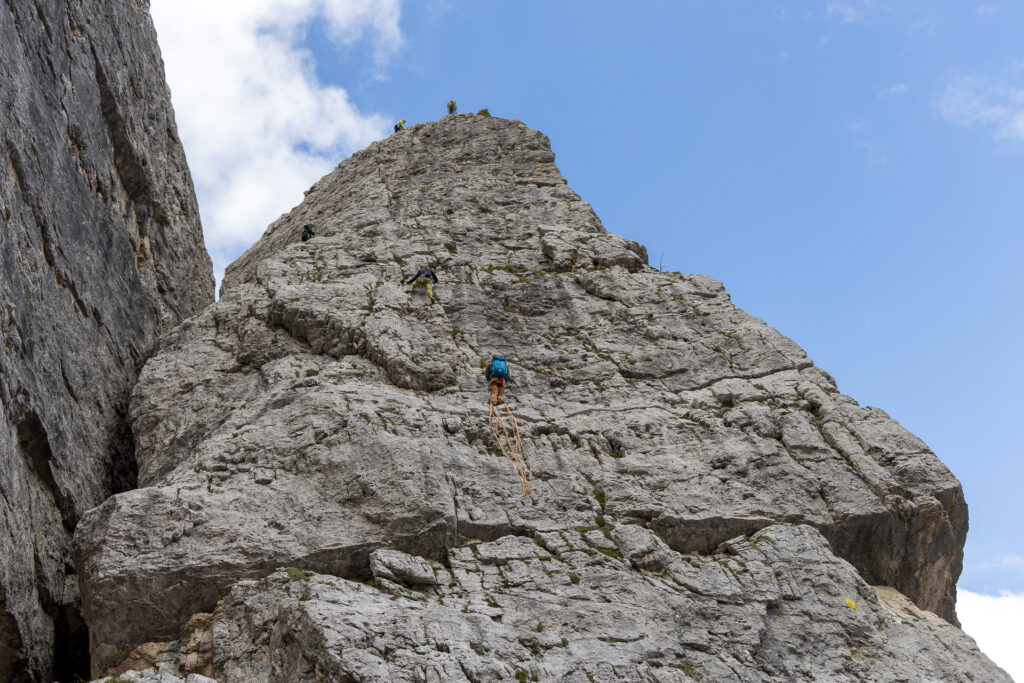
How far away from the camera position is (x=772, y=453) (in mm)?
19609

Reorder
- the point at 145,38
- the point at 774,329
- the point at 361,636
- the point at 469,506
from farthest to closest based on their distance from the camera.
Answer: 1. the point at 145,38
2. the point at 774,329
3. the point at 469,506
4. the point at 361,636

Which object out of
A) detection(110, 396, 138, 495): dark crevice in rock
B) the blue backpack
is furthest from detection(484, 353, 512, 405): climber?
detection(110, 396, 138, 495): dark crevice in rock

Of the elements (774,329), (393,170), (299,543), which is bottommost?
(299,543)

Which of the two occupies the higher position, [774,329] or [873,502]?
[774,329]

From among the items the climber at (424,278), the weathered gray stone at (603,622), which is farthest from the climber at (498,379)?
the weathered gray stone at (603,622)

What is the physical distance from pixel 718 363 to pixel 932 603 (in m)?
6.73

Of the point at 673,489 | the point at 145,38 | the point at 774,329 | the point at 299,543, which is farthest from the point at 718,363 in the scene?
the point at 145,38

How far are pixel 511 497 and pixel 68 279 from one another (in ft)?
35.1

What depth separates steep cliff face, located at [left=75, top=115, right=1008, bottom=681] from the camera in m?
15.4

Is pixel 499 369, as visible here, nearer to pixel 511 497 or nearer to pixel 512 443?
pixel 512 443

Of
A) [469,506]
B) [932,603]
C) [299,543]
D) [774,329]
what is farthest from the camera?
[774,329]

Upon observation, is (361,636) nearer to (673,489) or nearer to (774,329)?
(673,489)

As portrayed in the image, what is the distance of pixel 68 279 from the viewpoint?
2066 cm

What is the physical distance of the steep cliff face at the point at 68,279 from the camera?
54.6 ft
